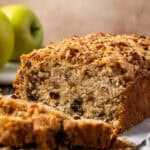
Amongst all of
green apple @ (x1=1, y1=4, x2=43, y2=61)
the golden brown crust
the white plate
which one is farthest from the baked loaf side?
green apple @ (x1=1, y1=4, x2=43, y2=61)

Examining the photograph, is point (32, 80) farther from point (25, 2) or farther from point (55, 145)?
point (25, 2)

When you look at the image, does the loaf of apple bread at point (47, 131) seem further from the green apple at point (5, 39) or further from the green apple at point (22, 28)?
the green apple at point (22, 28)

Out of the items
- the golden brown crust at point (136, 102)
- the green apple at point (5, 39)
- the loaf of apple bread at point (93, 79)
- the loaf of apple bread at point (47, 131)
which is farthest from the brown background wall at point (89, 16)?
the loaf of apple bread at point (47, 131)

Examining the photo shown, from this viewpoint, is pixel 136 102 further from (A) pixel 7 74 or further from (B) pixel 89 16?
(B) pixel 89 16

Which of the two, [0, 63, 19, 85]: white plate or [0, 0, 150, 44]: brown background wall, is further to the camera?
[0, 0, 150, 44]: brown background wall

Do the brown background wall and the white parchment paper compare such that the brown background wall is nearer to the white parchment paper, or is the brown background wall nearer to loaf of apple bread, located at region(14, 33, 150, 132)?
loaf of apple bread, located at region(14, 33, 150, 132)
